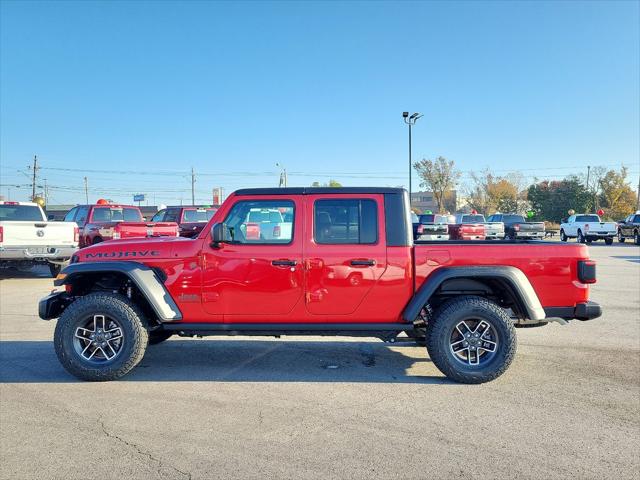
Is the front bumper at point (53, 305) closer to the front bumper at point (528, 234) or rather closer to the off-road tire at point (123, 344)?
the off-road tire at point (123, 344)

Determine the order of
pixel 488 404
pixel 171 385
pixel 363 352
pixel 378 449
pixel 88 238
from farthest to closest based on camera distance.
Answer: pixel 88 238 < pixel 363 352 < pixel 171 385 < pixel 488 404 < pixel 378 449

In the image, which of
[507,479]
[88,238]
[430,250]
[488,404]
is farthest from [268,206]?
[88,238]

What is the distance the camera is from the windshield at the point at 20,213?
39.5ft

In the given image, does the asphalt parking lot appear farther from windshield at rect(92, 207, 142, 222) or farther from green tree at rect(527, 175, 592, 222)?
green tree at rect(527, 175, 592, 222)

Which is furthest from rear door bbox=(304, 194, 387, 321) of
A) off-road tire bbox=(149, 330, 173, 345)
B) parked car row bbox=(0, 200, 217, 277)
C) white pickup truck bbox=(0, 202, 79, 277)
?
white pickup truck bbox=(0, 202, 79, 277)

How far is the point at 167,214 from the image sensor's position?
664 inches

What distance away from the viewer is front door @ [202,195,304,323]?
4613 millimetres

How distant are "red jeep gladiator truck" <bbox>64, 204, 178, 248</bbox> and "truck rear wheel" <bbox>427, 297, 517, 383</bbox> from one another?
845cm

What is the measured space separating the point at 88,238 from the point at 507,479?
42.4ft

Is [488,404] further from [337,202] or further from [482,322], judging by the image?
[337,202]

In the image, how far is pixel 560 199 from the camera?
58812mm

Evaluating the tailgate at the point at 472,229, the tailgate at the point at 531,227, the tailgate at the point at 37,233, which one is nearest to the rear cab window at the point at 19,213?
the tailgate at the point at 37,233

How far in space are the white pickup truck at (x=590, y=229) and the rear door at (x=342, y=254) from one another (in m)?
28.2

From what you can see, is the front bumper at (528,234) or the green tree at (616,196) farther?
the green tree at (616,196)
